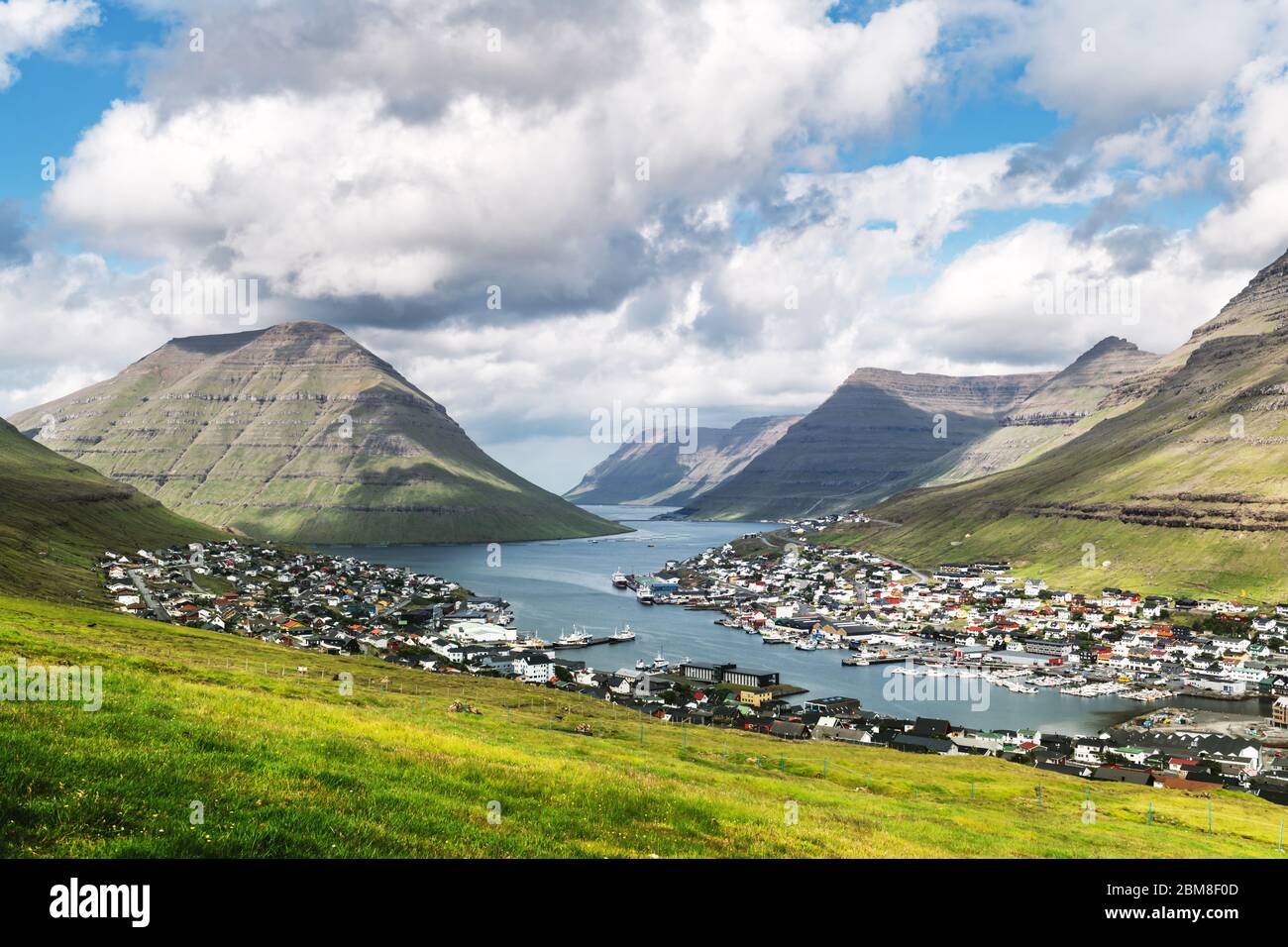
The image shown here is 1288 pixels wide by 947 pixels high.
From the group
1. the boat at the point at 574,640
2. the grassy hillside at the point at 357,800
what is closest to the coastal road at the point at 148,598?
the boat at the point at 574,640

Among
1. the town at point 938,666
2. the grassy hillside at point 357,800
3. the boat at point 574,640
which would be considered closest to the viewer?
the grassy hillside at point 357,800

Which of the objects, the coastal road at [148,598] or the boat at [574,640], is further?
the boat at [574,640]

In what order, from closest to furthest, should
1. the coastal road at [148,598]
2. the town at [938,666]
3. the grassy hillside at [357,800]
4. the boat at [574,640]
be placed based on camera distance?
the grassy hillside at [357,800] < the town at [938,666] < the coastal road at [148,598] < the boat at [574,640]

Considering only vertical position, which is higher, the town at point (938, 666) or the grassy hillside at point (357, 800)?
the grassy hillside at point (357, 800)

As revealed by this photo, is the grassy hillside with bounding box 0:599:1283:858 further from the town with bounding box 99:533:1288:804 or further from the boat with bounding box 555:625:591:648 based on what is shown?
the boat with bounding box 555:625:591:648

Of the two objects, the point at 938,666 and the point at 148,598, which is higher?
the point at 148,598

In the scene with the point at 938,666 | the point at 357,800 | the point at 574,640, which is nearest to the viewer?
the point at 357,800

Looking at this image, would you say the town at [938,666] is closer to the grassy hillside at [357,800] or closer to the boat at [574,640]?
the boat at [574,640]

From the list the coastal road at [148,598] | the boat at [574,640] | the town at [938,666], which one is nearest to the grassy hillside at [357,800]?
the town at [938,666]

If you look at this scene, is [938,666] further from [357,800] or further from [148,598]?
[357,800]

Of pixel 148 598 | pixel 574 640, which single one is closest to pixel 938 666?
pixel 574 640

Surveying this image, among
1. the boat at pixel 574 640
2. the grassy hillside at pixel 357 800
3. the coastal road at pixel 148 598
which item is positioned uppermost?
the grassy hillside at pixel 357 800
